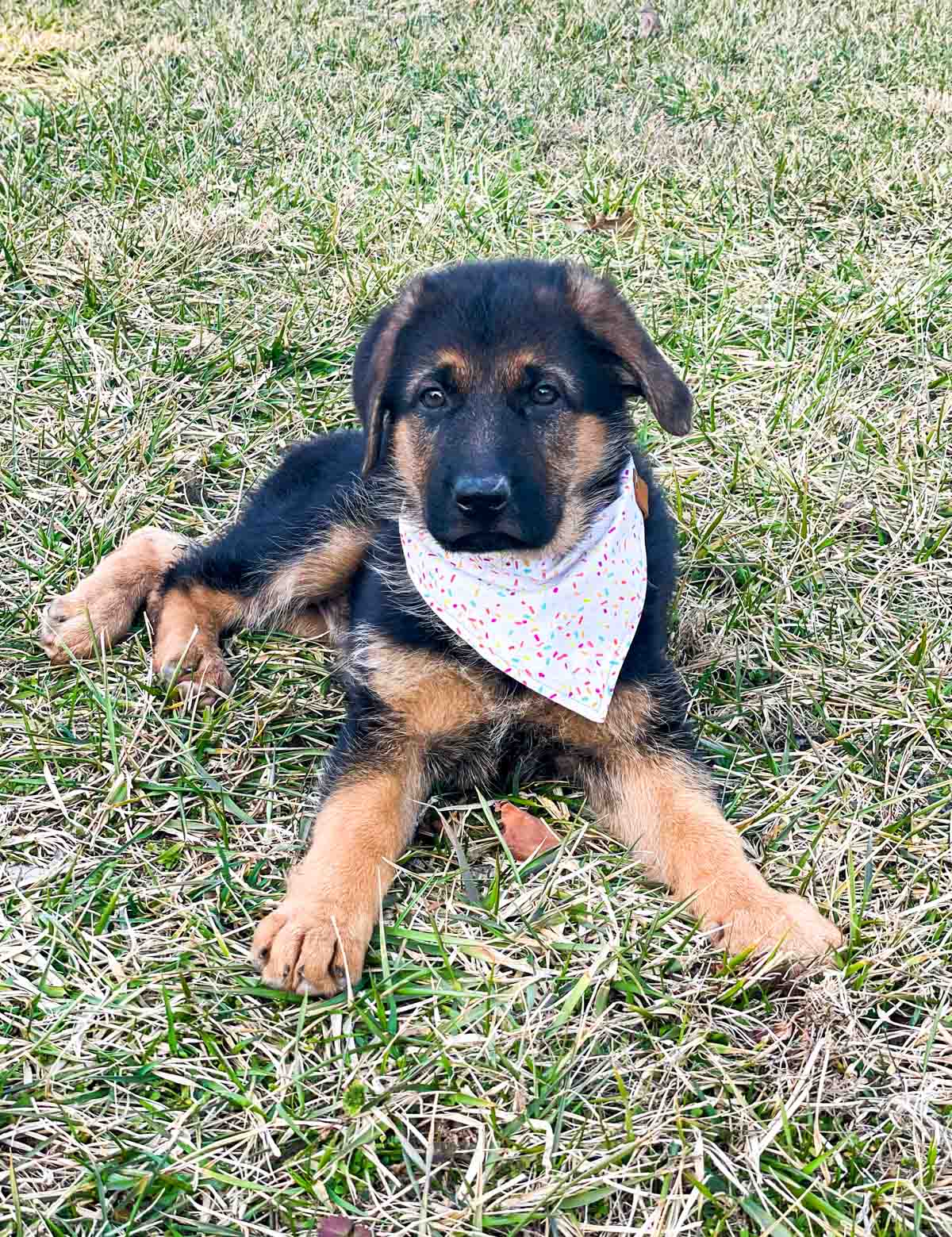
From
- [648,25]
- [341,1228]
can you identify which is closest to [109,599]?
[341,1228]

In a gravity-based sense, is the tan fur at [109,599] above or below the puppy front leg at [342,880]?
below

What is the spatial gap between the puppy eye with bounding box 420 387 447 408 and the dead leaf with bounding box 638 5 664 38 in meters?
6.02

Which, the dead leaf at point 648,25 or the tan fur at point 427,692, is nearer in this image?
the tan fur at point 427,692

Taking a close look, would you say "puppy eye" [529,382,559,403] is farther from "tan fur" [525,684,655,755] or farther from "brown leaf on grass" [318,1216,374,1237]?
"brown leaf on grass" [318,1216,374,1237]

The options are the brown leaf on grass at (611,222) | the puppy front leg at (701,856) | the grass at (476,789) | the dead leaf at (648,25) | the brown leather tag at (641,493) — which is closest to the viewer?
the grass at (476,789)

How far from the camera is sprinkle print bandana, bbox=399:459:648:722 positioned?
3172 mm

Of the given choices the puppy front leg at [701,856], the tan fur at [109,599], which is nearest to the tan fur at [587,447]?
the puppy front leg at [701,856]

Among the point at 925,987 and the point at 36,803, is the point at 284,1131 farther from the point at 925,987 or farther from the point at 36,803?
the point at 925,987

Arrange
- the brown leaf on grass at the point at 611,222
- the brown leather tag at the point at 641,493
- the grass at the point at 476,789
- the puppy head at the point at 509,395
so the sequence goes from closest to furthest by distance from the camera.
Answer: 1. the grass at the point at 476,789
2. the puppy head at the point at 509,395
3. the brown leather tag at the point at 641,493
4. the brown leaf on grass at the point at 611,222

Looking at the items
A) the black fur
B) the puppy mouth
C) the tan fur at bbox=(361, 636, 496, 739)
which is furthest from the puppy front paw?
the puppy mouth

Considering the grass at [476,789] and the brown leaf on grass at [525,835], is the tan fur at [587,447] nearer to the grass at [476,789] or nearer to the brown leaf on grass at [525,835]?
the grass at [476,789]

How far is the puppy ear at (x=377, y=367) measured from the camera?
10.8 ft

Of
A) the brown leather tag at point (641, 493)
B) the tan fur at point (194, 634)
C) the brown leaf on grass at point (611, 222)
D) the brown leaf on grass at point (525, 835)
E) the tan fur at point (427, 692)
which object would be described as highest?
the brown leather tag at point (641, 493)

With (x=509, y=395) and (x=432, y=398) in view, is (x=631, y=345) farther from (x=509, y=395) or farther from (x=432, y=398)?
(x=432, y=398)
